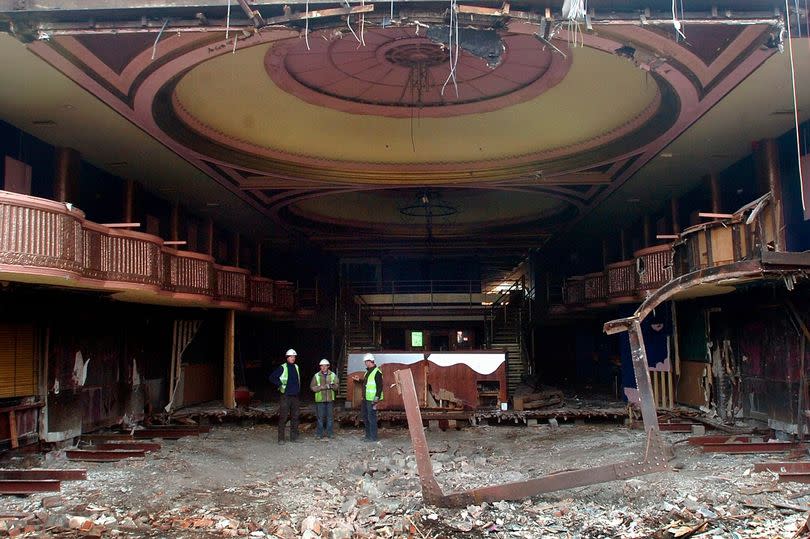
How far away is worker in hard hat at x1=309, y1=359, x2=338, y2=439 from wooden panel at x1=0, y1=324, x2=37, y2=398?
5.77 meters

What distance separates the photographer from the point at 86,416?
15.2 metres

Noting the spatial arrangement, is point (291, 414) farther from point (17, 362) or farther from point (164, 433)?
point (17, 362)

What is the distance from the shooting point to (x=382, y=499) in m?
9.55

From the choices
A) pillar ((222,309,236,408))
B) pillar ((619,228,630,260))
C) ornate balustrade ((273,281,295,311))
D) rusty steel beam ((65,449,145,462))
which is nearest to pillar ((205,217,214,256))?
pillar ((222,309,236,408))

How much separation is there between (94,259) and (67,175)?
11.9ft

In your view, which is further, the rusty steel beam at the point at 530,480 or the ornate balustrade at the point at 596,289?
the ornate balustrade at the point at 596,289

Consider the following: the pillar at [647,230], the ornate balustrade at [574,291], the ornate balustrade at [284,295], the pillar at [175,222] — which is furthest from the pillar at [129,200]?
the pillar at [647,230]

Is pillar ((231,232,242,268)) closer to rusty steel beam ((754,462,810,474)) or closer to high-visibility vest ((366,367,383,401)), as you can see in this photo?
high-visibility vest ((366,367,383,401))

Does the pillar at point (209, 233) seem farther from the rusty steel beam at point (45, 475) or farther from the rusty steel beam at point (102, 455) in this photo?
the rusty steel beam at point (45, 475)

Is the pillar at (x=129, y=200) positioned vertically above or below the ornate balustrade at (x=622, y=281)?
above

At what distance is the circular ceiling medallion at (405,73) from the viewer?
510 inches

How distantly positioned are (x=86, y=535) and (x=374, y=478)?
4.49 m

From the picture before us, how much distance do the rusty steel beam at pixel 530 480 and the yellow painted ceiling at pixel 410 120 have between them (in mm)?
7945

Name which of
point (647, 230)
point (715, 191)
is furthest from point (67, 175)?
point (647, 230)
